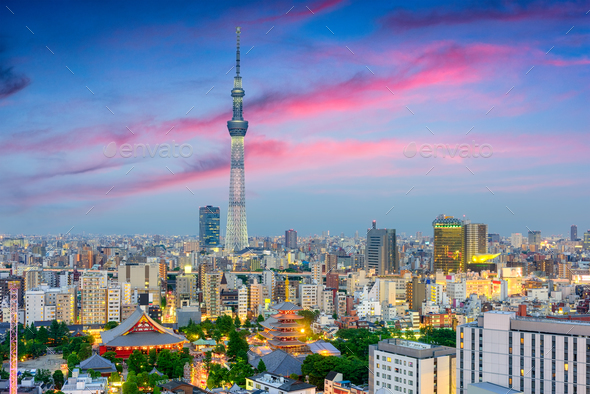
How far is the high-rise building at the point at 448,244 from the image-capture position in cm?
2752

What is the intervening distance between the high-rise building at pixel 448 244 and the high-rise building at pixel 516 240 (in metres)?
2.75

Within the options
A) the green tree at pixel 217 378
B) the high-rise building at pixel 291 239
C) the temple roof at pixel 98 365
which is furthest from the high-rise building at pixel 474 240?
the temple roof at pixel 98 365

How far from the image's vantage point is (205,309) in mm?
16688

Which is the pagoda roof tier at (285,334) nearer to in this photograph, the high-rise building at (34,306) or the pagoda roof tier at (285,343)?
the pagoda roof tier at (285,343)

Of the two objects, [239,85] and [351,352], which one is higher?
[239,85]

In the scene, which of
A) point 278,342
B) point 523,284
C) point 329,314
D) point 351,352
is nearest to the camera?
point 351,352

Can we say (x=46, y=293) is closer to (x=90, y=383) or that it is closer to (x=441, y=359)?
(x=90, y=383)

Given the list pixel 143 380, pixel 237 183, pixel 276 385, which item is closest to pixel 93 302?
pixel 143 380

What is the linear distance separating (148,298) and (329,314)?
4426 millimetres

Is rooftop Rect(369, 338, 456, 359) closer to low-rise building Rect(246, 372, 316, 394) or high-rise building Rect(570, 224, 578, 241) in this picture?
low-rise building Rect(246, 372, 316, 394)

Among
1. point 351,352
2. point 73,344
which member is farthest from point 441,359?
point 73,344

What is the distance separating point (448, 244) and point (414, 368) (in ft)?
69.5

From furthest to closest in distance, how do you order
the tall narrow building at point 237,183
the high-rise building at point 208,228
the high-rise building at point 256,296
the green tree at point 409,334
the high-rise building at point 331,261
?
1. the high-rise building at point 208,228
2. the tall narrow building at point 237,183
3. the high-rise building at point 331,261
4. the high-rise building at point 256,296
5. the green tree at point 409,334

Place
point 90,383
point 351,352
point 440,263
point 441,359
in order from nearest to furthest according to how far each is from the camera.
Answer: point 441,359
point 90,383
point 351,352
point 440,263
